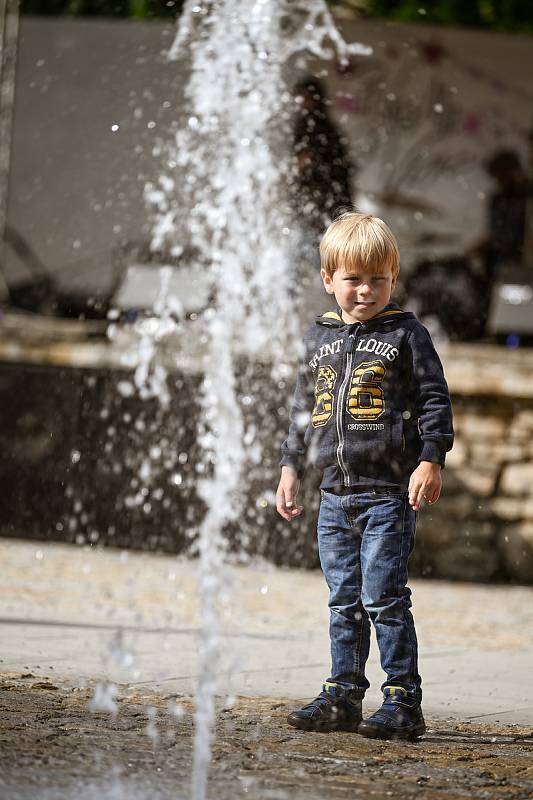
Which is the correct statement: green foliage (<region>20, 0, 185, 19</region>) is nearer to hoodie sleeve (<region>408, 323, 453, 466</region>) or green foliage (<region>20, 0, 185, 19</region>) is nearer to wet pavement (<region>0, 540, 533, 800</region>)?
wet pavement (<region>0, 540, 533, 800</region>)

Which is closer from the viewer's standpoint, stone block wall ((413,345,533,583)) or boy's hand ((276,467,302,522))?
boy's hand ((276,467,302,522))

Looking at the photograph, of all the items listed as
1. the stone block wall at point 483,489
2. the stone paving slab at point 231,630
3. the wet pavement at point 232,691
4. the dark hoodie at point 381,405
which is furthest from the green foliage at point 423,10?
the dark hoodie at point 381,405

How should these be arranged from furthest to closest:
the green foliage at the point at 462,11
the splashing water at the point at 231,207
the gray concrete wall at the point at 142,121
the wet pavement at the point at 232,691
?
1. the green foliage at the point at 462,11
2. the gray concrete wall at the point at 142,121
3. the splashing water at the point at 231,207
4. the wet pavement at the point at 232,691

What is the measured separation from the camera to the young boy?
2818mm

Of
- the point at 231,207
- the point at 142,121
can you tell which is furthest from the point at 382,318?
the point at 142,121

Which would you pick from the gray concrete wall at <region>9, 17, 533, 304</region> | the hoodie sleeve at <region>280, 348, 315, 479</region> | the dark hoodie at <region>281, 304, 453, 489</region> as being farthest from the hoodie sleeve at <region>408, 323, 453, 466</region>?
the gray concrete wall at <region>9, 17, 533, 304</region>

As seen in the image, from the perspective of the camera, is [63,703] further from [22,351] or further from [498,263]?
[498,263]

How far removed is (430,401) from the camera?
2.83 m

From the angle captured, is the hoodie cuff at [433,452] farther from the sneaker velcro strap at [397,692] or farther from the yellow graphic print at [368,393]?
the sneaker velcro strap at [397,692]

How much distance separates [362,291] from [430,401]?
30cm

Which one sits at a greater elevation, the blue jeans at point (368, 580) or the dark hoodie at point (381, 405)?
the dark hoodie at point (381, 405)

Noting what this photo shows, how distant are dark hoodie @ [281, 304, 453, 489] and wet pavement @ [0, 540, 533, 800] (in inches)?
24.4

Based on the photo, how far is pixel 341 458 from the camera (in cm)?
287

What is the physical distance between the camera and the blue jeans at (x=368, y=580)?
2822 mm
